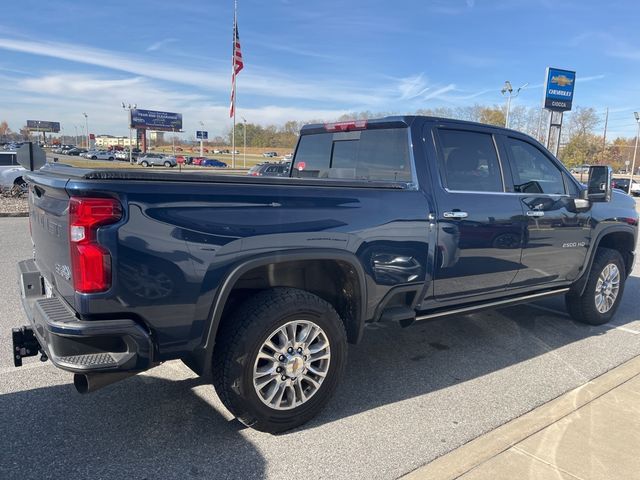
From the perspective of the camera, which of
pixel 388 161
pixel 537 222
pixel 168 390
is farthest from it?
pixel 537 222

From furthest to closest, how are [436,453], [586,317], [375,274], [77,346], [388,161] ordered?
1. [586,317]
2. [388,161]
3. [375,274]
4. [436,453]
5. [77,346]

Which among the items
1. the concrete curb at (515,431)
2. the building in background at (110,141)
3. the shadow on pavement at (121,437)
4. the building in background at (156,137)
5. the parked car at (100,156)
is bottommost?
the shadow on pavement at (121,437)

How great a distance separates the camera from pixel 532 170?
4.45m

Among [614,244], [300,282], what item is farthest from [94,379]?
[614,244]

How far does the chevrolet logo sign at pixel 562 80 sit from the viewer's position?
29016mm

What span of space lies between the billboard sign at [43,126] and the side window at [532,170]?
132390 millimetres

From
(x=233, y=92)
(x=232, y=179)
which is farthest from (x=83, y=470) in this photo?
A: (x=233, y=92)

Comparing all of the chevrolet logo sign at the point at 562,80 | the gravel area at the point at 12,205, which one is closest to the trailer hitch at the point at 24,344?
the gravel area at the point at 12,205

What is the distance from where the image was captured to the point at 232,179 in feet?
8.86

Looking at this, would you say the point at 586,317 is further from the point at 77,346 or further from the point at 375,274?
the point at 77,346

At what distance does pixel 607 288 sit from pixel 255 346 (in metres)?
4.29

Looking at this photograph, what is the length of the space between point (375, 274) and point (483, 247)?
42.9 inches

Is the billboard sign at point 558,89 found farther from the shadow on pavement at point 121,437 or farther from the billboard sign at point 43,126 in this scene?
the billboard sign at point 43,126

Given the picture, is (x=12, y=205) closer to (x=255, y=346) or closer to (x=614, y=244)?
(x=255, y=346)
